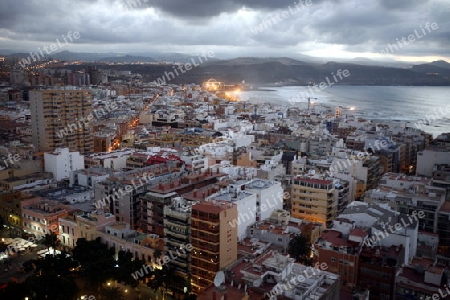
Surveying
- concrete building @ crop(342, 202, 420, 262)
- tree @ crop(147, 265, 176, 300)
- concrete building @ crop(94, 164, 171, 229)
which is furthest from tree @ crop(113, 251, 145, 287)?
concrete building @ crop(342, 202, 420, 262)

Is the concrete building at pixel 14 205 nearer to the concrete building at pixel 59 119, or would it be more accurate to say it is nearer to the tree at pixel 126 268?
the tree at pixel 126 268

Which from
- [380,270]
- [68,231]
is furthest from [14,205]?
[380,270]

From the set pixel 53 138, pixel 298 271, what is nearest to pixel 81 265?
pixel 298 271

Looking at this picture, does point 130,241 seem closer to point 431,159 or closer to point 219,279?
point 219,279

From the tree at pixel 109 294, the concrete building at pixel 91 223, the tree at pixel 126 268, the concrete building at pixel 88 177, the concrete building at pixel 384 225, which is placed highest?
the concrete building at pixel 384 225

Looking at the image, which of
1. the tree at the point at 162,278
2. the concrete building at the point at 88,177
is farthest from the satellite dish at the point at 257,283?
the concrete building at the point at 88,177

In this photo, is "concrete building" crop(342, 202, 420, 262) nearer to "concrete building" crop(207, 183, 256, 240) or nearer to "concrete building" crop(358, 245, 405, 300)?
"concrete building" crop(358, 245, 405, 300)

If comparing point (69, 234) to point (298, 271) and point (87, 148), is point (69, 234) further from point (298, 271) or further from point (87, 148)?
point (87, 148)
